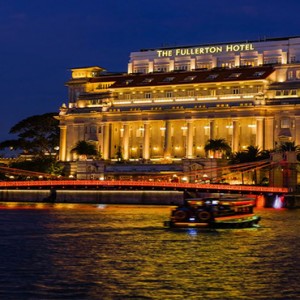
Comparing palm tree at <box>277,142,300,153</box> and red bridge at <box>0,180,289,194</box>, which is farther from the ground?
palm tree at <box>277,142,300,153</box>

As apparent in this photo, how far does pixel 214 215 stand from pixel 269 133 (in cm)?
8541

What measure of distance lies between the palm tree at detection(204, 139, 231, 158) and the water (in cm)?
7611

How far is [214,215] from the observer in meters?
88.2

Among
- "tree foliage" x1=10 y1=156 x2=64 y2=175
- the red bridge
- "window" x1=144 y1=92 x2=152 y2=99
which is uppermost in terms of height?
"window" x1=144 y1=92 x2=152 y2=99

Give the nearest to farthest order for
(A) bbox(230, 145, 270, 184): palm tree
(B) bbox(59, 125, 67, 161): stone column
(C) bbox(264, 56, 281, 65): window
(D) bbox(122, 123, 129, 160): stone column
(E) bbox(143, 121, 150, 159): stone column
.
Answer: (A) bbox(230, 145, 270, 184): palm tree
(C) bbox(264, 56, 281, 65): window
(E) bbox(143, 121, 150, 159): stone column
(D) bbox(122, 123, 129, 160): stone column
(B) bbox(59, 125, 67, 161): stone column

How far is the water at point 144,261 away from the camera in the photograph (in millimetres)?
46500

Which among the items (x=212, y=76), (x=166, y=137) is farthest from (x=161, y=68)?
(x=166, y=137)

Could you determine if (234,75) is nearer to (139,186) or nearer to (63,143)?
(63,143)

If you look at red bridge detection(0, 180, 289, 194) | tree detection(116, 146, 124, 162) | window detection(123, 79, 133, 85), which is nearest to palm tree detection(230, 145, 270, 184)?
red bridge detection(0, 180, 289, 194)

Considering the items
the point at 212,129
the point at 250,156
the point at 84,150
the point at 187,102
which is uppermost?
the point at 187,102

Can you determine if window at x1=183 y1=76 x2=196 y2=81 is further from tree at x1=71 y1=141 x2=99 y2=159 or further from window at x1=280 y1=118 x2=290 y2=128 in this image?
tree at x1=71 y1=141 x2=99 y2=159

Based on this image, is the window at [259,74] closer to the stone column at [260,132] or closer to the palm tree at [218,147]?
the stone column at [260,132]

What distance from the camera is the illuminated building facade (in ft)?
563

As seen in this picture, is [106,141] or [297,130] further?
[106,141]
